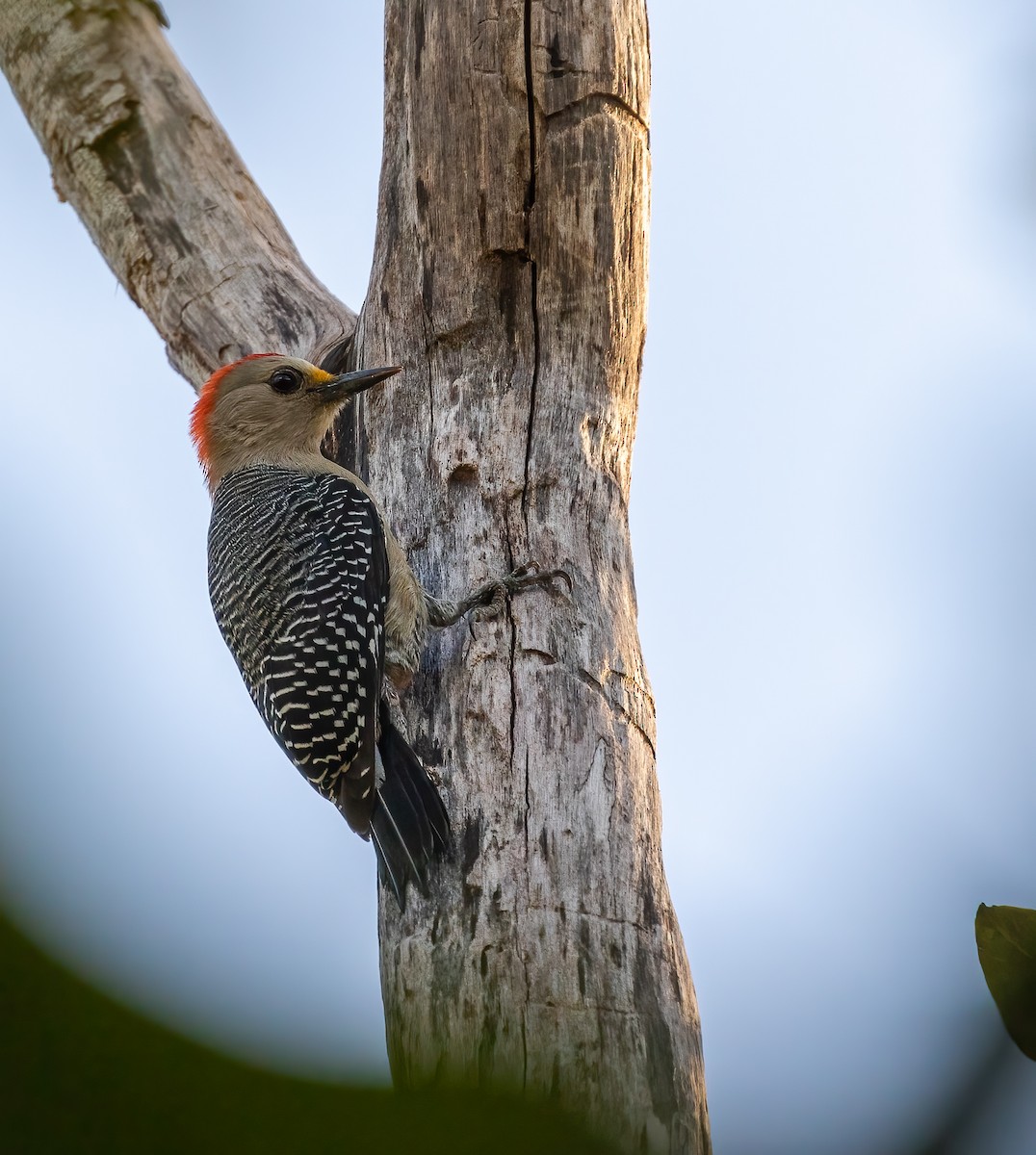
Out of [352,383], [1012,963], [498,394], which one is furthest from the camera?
[352,383]

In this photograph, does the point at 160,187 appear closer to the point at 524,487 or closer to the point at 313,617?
the point at 313,617

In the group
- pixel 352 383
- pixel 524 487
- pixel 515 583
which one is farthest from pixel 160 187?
pixel 515 583

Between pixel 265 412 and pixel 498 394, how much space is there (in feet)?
5.22

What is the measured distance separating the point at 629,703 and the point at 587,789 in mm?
394

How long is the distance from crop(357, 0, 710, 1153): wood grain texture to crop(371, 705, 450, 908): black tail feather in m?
0.06

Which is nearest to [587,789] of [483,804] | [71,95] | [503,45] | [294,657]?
[483,804]

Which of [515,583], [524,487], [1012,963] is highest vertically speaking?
[524,487]

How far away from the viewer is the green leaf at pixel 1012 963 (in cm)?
56

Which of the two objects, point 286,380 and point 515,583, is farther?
point 286,380

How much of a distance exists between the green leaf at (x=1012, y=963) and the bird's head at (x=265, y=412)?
4021mm

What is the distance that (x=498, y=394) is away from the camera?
3932 mm

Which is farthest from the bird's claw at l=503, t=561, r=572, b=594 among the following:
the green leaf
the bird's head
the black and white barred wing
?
the green leaf

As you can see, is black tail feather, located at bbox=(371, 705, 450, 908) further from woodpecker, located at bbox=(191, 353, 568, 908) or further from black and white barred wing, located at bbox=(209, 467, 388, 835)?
black and white barred wing, located at bbox=(209, 467, 388, 835)

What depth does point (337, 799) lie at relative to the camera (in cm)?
353
